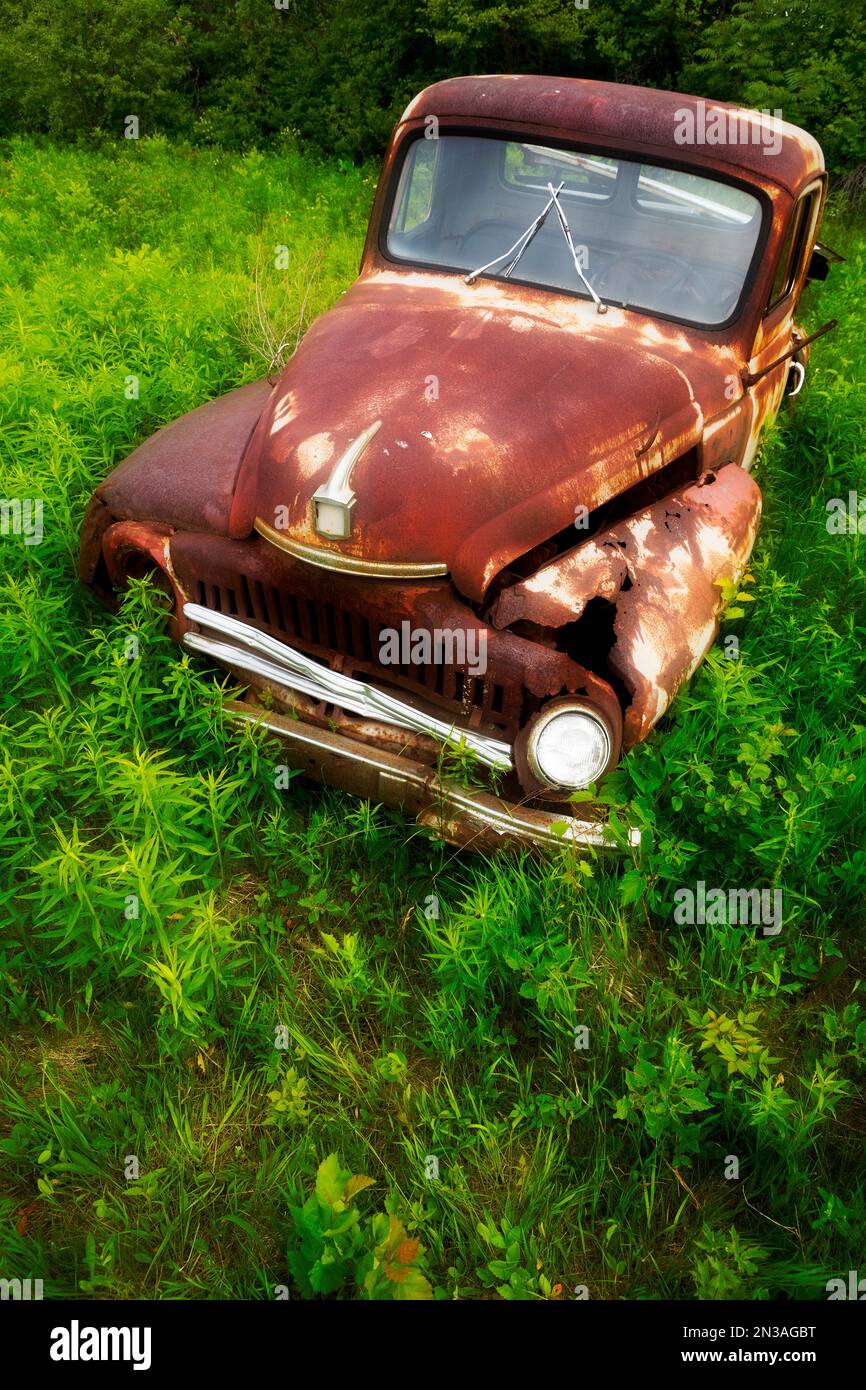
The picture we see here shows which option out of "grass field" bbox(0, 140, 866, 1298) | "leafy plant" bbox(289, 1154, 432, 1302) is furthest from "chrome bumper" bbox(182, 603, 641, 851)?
"leafy plant" bbox(289, 1154, 432, 1302)

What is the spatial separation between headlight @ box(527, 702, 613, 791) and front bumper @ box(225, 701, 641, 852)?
0.12 m

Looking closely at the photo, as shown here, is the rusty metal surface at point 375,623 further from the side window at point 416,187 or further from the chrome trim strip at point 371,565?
the side window at point 416,187

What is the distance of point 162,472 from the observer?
3.06 meters

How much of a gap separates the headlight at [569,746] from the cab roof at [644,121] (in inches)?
85.0

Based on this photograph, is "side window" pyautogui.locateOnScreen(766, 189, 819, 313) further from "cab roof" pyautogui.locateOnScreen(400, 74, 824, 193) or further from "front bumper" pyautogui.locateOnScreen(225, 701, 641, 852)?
"front bumper" pyautogui.locateOnScreen(225, 701, 641, 852)

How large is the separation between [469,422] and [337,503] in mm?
466

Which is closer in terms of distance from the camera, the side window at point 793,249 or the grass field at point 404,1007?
the grass field at point 404,1007

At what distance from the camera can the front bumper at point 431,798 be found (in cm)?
252

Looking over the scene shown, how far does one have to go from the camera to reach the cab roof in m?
3.39

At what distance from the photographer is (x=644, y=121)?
3.44m

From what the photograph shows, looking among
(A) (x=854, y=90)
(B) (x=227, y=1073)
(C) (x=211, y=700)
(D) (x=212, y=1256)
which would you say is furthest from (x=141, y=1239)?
(A) (x=854, y=90)

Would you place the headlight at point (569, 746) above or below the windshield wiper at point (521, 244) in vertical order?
below

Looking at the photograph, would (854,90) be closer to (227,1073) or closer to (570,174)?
(570,174)

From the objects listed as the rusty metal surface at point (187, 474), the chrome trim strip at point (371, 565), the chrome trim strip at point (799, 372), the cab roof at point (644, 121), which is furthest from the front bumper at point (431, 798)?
the chrome trim strip at point (799, 372)
